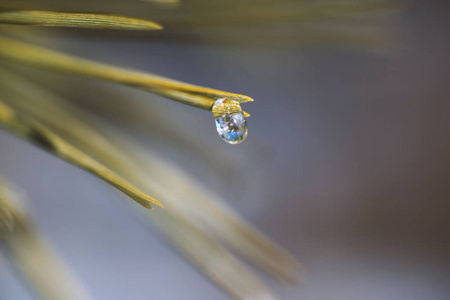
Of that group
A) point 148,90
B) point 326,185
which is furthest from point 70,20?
point 326,185

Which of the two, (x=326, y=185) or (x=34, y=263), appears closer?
(x=34, y=263)

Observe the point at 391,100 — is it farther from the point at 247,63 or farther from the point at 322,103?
the point at 247,63

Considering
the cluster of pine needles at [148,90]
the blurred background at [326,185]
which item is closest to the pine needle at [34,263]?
the cluster of pine needles at [148,90]

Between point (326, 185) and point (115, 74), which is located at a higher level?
point (326, 185)

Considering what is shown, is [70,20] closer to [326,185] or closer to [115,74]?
[115,74]

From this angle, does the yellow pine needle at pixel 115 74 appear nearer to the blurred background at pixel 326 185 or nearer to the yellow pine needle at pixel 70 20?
the yellow pine needle at pixel 70 20

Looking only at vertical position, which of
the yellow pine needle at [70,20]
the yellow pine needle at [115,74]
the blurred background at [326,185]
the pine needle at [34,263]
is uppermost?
the blurred background at [326,185]
